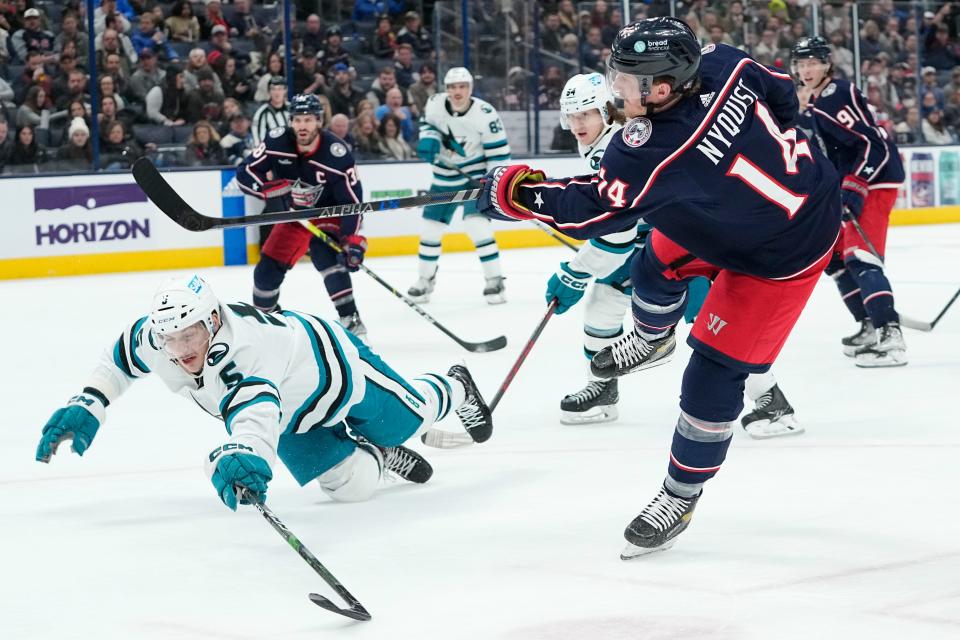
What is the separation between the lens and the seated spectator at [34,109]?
8773mm

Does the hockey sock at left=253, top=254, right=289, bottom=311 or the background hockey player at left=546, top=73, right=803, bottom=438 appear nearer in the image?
the background hockey player at left=546, top=73, right=803, bottom=438

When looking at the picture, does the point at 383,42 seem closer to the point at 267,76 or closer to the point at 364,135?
the point at 364,135

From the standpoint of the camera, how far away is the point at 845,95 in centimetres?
505

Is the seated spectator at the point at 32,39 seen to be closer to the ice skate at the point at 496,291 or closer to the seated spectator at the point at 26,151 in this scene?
the seated spectator at the point at 26,151

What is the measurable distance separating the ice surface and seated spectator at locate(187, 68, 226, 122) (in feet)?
15.6

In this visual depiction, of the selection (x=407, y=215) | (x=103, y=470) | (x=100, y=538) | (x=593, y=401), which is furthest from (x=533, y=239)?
(x=100, y=538)

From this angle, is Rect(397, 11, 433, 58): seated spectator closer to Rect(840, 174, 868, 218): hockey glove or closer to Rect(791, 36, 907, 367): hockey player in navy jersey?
Rect(791, 36, 907, 367): hockey player in navy jersey

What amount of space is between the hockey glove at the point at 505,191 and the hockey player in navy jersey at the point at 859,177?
2600 millimetres

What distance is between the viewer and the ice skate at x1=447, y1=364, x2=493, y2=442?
3.67 metres

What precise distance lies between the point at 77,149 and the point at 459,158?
107 inches

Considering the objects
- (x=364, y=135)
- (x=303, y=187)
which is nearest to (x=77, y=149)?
(x=364, y=135)

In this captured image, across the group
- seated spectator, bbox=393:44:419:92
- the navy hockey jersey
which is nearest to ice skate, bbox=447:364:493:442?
the navy hockey jersey

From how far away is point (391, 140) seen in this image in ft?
33.4

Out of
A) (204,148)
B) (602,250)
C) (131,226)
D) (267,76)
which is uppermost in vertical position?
(267,76)
